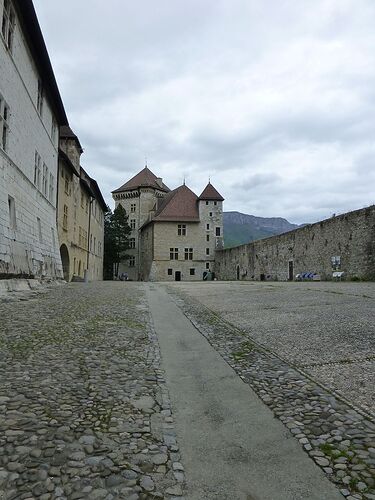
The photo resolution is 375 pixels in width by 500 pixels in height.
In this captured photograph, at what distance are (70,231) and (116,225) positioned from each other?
34314mm

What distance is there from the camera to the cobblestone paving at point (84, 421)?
2195 mm

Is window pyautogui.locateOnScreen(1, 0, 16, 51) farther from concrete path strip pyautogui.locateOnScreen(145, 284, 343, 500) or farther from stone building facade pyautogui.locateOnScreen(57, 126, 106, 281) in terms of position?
concrete path strip pyautogui.locateOnScreen(145, 284, 343, 500)

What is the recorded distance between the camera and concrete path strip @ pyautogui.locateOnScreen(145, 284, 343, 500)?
7.25ft

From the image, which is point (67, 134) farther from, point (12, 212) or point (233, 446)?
point (233, 446)

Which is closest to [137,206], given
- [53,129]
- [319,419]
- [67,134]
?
[67,134]

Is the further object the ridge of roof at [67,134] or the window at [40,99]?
the ridge of roof at [67,134]

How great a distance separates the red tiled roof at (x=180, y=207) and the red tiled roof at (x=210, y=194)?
2.32m

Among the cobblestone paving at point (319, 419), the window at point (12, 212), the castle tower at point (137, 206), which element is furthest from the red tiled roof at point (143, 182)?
the cobblestone paving at point (319, 419)

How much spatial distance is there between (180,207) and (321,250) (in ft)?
116

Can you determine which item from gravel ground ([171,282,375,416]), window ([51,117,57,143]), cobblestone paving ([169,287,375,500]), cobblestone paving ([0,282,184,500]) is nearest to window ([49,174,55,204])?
window ([51,117,57,143])

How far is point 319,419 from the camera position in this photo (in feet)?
10.1

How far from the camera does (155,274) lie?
57.2 meters

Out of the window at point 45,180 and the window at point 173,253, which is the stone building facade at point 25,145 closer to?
the window at point 45,180

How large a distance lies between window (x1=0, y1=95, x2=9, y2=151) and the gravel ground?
850cm
